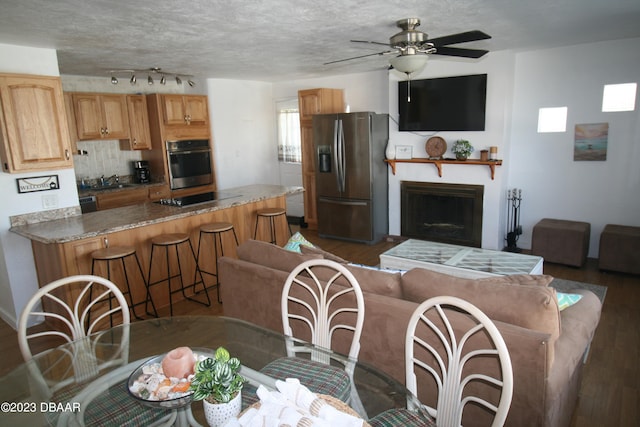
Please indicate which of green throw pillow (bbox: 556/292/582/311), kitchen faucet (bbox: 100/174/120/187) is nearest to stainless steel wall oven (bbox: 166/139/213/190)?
kitchen faucet (bbox: 100/174/120/187)

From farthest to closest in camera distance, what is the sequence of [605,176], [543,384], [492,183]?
[492,183] → [605,176] → [543,384]

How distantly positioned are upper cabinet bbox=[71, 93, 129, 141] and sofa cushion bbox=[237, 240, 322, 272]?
11.9 ft

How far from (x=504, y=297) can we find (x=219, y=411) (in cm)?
131

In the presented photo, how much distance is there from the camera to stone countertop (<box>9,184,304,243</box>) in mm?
3285

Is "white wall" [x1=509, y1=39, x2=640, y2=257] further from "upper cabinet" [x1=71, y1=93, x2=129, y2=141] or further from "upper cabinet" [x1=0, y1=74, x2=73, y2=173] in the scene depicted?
"upper cabinet" [x1=71, y1=93, x2=129, y2=141]

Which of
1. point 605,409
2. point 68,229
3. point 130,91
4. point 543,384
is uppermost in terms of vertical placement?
point 130,91

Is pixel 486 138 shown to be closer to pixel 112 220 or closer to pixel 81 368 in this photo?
pixel 112 220

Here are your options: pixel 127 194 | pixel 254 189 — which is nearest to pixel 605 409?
pixel 254 189

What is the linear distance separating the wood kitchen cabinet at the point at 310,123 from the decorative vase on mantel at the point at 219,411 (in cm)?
532

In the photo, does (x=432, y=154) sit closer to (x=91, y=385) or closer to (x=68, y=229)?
(x=68, y=229)

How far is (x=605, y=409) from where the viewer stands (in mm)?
2426

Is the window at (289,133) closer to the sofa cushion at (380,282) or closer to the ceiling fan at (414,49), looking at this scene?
the ceiling fan at (414,49)

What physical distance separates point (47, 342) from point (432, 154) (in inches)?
182

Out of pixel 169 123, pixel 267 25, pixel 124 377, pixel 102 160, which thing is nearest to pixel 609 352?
pixel 124 377
